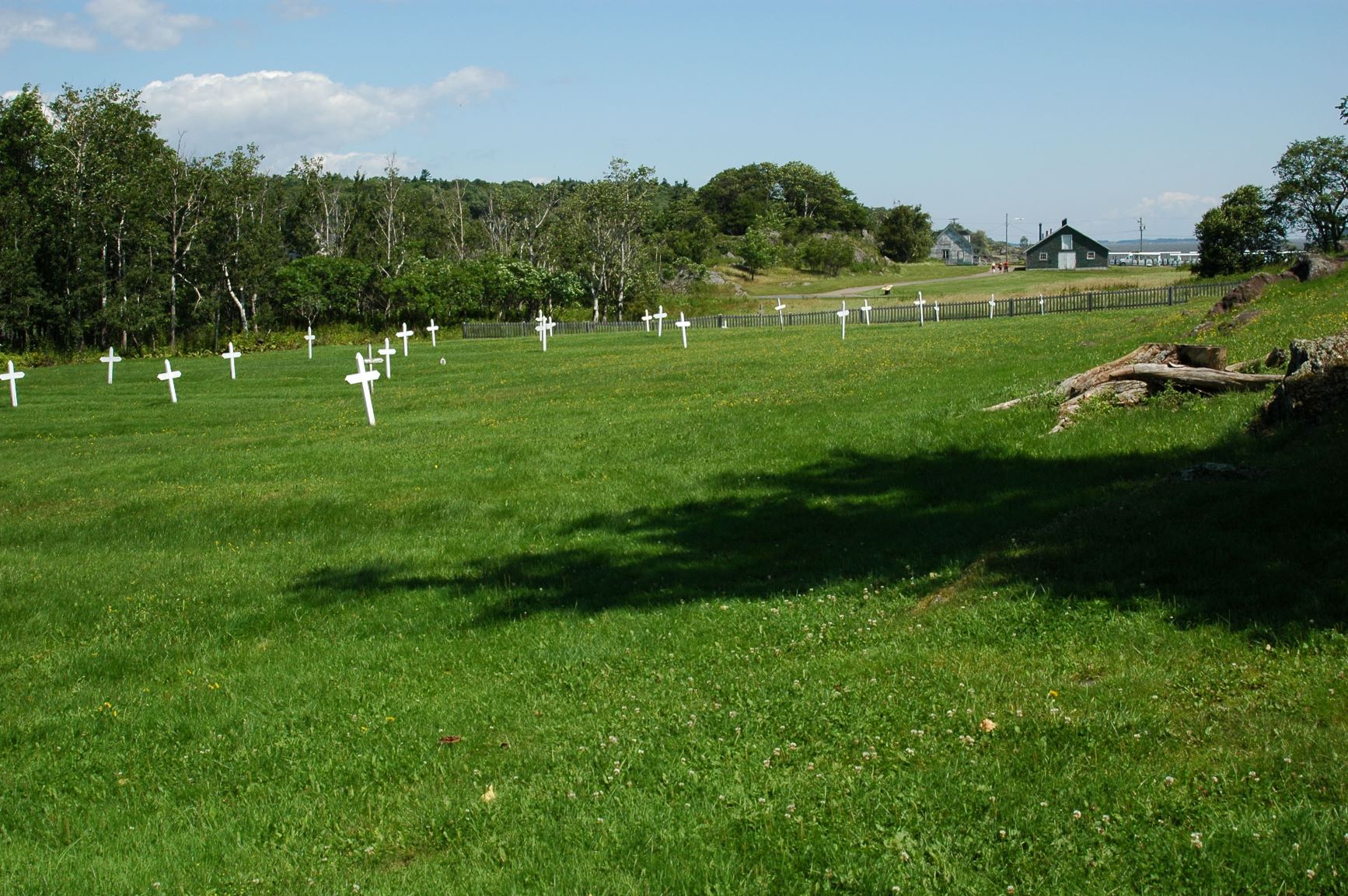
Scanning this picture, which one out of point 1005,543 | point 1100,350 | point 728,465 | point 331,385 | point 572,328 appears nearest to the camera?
point 1005,543

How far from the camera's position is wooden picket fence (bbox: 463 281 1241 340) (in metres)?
54.7

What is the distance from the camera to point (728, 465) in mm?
16516

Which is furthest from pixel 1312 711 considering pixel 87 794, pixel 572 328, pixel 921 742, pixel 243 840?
pixel 572 328

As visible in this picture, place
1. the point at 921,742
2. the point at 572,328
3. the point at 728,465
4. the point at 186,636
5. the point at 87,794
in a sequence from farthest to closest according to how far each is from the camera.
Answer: the point at 572,328, the point at 728,465, the point at 186,636, the point at 87,794, the point at 921,742

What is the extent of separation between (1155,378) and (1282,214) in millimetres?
65356

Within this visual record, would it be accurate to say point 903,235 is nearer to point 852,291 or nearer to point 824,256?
point 824,256

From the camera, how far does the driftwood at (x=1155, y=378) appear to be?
1381cm

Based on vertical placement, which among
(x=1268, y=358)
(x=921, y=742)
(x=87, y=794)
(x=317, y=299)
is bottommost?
(x=87, y=794)

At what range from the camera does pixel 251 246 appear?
72.1 m

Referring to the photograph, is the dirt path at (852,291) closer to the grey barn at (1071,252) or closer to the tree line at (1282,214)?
the grey barn at (1071,252)

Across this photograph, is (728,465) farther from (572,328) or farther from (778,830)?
(572,328)

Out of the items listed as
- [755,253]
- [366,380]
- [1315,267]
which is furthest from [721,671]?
[755,253]

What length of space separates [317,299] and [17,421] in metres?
47.0

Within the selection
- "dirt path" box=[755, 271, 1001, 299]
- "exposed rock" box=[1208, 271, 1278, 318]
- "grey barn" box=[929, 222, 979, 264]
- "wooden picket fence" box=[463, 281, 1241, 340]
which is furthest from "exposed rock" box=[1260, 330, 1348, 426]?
"grey barn" box=[929, 222, 979, 264]
